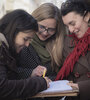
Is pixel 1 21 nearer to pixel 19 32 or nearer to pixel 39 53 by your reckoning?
pixel 19 32

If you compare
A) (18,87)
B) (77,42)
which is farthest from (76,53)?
(18,87)

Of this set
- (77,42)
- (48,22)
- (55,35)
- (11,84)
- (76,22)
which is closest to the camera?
(11,84)

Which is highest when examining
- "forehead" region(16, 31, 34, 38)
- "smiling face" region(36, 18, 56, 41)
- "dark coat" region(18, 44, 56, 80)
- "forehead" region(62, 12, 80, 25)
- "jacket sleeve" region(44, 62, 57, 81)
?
"forehead" region(62, 12, 80, 25)

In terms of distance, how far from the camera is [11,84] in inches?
46.5

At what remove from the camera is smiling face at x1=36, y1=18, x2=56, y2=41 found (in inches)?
74.8

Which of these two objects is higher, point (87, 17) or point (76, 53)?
point (87, 17)

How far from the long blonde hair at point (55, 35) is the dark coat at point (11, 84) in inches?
23.6

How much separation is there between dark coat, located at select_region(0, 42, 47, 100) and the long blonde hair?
0.60 m

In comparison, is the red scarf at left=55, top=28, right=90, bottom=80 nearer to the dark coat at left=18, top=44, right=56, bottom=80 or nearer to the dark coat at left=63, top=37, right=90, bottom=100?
the dark coat at left=63, top=37, right=90, bottom=100

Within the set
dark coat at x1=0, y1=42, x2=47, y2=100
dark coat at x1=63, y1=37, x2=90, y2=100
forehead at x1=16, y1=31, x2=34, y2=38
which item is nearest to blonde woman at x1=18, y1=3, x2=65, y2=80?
dark coat at x1=63, y1=37, x2=90, y2=100

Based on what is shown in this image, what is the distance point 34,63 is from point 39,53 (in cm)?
12

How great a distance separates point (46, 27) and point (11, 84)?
885mm

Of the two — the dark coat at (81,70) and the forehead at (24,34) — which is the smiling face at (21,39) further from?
the dark coat at (81,70)

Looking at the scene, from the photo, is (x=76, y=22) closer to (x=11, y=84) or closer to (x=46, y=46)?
(x=46, y=46)
